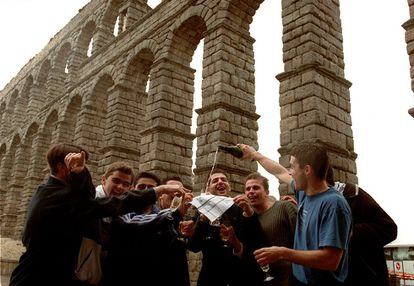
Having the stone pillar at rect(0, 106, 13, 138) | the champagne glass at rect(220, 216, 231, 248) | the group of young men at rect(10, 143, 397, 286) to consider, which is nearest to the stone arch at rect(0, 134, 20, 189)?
the stone pillar at rect(0, 106, 13, 138)

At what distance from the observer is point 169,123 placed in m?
9.99

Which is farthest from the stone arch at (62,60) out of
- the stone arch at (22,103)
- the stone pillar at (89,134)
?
the stone pillar at (89,134)

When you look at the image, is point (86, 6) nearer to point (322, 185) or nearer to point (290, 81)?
point (290, 81)

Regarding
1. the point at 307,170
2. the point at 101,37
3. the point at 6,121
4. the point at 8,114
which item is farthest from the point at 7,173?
the point at 307,170

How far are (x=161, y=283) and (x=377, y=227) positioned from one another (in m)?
1.79

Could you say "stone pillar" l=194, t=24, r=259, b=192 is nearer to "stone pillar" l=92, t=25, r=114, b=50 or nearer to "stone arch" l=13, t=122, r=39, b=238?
"stone pillar" l=92, t=25, r=114, b=50

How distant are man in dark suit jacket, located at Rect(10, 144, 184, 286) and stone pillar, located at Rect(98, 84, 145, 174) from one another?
9.41 meters

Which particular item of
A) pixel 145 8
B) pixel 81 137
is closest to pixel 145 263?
pixel 81 137

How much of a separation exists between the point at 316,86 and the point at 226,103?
242 centimetres

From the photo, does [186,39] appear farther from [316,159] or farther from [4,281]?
[316,159]

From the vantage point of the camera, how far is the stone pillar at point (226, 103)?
8.05m

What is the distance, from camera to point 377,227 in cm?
229

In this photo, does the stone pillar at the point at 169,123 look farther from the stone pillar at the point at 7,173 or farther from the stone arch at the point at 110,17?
the stone pillar at the point at 7,173

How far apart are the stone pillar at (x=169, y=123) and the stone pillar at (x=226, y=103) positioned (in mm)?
1439
